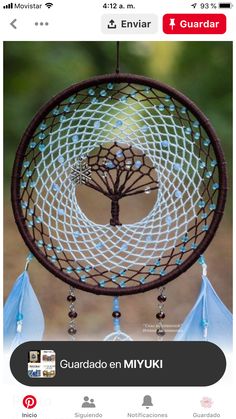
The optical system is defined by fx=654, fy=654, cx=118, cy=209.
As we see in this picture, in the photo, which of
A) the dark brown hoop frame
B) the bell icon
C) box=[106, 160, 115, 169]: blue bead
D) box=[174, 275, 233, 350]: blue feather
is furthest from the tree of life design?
the bell icon

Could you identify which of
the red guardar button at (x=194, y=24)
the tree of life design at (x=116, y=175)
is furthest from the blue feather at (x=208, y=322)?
the red guardar button at (x=194, y=24)

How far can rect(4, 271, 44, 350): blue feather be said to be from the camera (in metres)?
1.26

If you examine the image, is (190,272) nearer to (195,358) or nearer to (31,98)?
(31,98)

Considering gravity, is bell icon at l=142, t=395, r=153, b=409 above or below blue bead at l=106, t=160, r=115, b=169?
below

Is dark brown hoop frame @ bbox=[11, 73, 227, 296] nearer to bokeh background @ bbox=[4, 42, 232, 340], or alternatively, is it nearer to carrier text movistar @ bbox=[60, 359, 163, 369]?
carrier text movistar @ bbox=[60, 359, 163, 369]

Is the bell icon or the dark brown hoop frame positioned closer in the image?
the dark brown hoop frame

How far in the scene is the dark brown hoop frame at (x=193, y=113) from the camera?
1106mm

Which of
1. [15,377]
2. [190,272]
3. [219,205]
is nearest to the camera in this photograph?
[219,205]

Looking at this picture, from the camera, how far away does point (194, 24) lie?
120 cm

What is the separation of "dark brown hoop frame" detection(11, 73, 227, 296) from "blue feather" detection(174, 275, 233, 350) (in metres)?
0.13

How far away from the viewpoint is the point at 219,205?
1.13 m

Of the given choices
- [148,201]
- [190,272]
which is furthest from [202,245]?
[148,201]

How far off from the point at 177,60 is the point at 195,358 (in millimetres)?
2291

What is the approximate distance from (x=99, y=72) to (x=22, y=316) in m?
2.14
